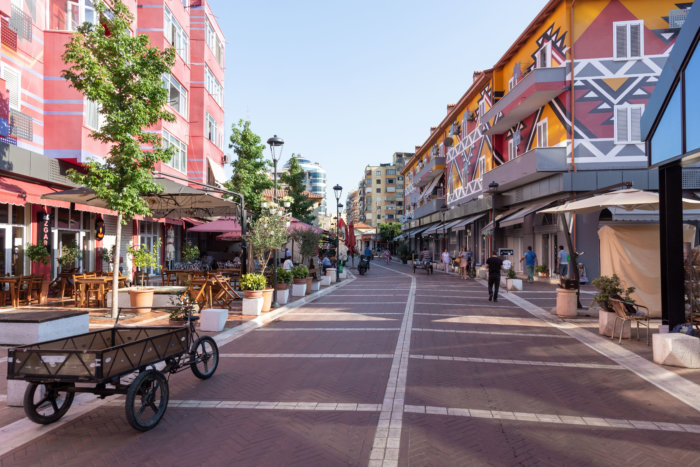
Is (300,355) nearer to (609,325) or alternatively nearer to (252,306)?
(252,306)

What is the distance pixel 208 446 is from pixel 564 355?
613cm

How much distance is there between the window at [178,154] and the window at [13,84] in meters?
7.89

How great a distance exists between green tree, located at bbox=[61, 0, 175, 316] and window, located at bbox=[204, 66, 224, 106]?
1675 cm

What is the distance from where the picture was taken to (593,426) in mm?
4719

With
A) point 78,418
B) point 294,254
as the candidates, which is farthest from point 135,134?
point 294,254

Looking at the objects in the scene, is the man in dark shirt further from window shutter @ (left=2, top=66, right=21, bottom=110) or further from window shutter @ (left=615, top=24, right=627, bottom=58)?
window shutter @ (left=2, top=66, right=21, bottom=110)

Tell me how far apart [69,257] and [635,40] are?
79.8 feet

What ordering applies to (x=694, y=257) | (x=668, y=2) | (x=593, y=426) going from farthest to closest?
(x=668, y=2) → (x=694, y=257) → (x=593, y=426)

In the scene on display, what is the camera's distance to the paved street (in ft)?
13.4

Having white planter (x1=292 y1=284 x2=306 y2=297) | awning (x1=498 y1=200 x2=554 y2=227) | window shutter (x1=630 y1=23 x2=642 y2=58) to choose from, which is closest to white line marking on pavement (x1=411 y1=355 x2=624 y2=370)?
white planter (x1=292 y1=284 x2=306 y2=297)

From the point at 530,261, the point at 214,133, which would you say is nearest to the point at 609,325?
the point at 530,261

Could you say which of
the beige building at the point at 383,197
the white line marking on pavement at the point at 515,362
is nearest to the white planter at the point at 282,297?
the white line marking on pavement at the point at 515,362

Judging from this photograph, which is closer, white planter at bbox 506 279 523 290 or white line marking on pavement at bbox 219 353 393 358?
white line marking on pavement at bbox 219 353 393 358

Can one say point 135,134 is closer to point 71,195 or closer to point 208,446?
point 71,195
